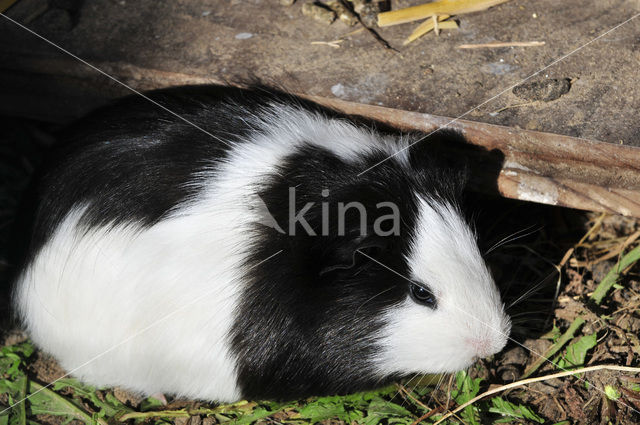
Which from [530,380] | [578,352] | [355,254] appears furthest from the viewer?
[578,352]

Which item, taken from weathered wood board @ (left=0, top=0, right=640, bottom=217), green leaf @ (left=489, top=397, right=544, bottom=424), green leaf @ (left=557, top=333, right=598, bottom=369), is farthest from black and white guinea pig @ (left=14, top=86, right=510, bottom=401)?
green leaf @ (left=557, top=333, right=598, bottom=369)

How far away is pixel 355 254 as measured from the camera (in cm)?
175

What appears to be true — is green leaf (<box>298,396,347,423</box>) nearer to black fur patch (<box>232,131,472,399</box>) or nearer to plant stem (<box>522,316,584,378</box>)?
black fur patch (<box>232,131,472,399</box>)

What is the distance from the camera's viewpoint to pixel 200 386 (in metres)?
1.98

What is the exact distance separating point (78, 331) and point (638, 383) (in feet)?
5.44

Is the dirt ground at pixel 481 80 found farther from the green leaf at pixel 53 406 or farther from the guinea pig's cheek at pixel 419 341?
the guinea pig's cheek at pixel 419 341

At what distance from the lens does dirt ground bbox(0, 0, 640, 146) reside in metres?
2.04

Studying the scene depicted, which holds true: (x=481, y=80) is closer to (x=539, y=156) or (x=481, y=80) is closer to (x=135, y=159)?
(x=539, y=156)

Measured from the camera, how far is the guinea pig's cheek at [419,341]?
1.77 m

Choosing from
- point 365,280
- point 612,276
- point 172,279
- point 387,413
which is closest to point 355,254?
point 365,280

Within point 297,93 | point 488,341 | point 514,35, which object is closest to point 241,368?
point 488,341

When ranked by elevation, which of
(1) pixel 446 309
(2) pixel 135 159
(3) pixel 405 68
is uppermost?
(3) pixel 405 68

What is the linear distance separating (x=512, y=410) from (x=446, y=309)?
507mm

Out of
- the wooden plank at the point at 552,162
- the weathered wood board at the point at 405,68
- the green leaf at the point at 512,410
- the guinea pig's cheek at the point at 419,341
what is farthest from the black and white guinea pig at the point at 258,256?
the green leaf at the point at 512,410
